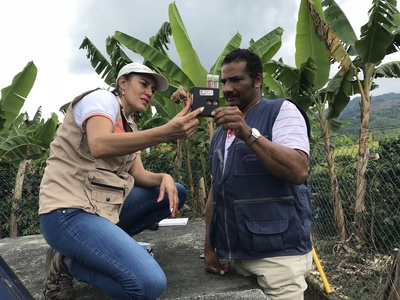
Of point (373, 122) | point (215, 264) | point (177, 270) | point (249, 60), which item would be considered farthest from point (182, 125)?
point (373, 122)

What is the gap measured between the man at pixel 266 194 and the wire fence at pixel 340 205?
55.7 inches

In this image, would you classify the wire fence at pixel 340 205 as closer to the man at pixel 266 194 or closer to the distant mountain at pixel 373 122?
the distant mountain at pixel 373 122

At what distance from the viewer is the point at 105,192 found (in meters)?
1.98

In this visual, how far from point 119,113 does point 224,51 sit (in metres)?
4.05

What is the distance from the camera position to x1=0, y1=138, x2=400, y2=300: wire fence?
388 centimetres

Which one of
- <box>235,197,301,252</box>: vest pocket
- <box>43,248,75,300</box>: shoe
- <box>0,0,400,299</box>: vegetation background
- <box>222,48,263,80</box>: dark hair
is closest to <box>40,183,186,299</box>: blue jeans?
<box>43,248,75,300</box>: shoe

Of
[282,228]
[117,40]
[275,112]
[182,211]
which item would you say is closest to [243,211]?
[282,228]

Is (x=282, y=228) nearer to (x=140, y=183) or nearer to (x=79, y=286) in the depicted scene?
(x=140, y=183)

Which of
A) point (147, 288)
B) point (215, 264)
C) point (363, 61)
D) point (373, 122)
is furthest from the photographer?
point (373, 122)

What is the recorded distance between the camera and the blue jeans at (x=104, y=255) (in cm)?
170

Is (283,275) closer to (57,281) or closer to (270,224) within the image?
(270,224)

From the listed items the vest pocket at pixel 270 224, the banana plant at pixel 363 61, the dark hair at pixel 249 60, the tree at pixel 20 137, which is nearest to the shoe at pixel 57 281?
the vest pocket at pixel 270 224

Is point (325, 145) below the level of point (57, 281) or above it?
above

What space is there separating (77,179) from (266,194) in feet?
3.49
